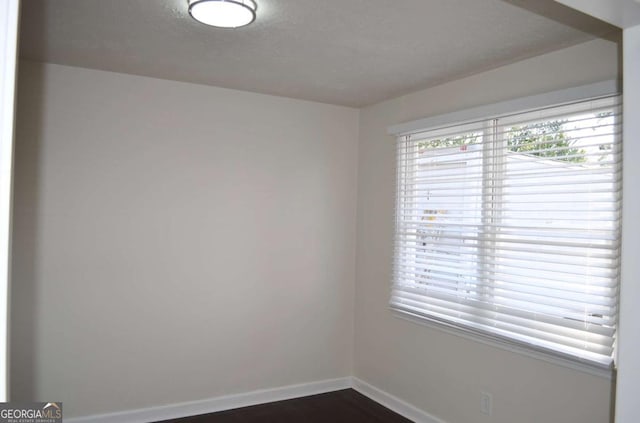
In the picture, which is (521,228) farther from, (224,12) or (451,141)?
(224,12)

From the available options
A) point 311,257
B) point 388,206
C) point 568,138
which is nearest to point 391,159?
point 388,206

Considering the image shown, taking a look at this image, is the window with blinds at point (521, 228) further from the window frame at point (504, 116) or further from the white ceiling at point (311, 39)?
the white ceiling at point (311, 39)

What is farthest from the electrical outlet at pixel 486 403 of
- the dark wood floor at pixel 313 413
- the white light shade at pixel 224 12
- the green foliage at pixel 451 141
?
the white light shade at pixel 224 12

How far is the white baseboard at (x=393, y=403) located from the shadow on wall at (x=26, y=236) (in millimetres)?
2440

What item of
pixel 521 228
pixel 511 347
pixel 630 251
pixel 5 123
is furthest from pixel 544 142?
pixel 5 123

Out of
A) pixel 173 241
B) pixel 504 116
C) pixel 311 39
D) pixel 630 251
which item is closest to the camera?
pixel 630 251

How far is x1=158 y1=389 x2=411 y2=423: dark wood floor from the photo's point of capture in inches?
139

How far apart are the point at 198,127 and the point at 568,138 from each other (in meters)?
2.48

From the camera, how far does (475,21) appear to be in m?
2.33

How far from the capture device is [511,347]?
2887mm

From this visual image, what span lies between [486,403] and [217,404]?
1942 mm

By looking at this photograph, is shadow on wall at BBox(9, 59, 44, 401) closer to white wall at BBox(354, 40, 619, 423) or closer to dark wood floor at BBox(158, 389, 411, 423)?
dark wood floor at BBox(158, 389, 411, 423)

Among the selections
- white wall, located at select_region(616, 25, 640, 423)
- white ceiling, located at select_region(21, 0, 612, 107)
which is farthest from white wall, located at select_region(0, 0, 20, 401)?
white wall, located at select_region(616, 25, 640, 423)

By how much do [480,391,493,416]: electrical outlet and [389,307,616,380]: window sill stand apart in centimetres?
32
